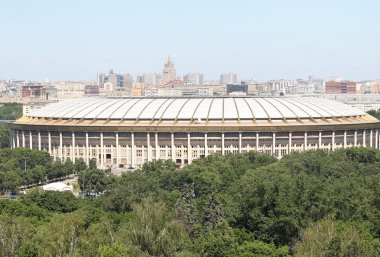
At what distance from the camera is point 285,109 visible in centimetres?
8462

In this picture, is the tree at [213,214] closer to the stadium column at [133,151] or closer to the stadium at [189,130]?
the stadium at [189,130]

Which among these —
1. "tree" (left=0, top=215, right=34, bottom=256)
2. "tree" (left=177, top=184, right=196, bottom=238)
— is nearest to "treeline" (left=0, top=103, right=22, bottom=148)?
"tree" (left=177, top=184, right=196, bottom=238)

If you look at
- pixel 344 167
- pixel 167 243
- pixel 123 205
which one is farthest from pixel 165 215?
pixel 344 167

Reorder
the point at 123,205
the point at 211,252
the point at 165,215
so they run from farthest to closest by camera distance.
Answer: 1. the point at 123,205
2. the point at 165,215
3. the point at 211,252

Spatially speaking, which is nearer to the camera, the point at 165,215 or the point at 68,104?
the point at 165,215

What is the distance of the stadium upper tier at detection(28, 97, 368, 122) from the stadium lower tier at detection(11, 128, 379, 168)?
179 centimetres

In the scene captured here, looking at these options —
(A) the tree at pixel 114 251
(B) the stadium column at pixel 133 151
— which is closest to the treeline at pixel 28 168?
(B) the stadium column at pixel 133 151

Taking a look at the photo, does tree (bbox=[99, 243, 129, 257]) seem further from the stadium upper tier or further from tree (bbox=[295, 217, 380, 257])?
the stadium upper tier

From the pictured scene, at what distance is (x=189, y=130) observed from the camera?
80375mm

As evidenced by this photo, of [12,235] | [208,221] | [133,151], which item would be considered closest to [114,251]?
[12,235]

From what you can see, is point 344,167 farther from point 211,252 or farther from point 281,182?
point 211,252

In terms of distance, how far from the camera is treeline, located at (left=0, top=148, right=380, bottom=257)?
31.6m

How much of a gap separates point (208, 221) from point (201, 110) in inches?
1740

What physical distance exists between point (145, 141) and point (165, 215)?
1797 inches
